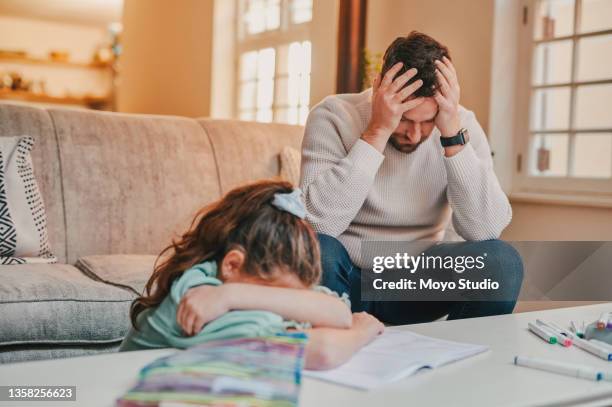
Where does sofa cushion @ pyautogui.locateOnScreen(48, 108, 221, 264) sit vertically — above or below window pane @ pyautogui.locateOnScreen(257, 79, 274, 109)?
below

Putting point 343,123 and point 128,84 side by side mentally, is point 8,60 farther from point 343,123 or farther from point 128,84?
point 343,123

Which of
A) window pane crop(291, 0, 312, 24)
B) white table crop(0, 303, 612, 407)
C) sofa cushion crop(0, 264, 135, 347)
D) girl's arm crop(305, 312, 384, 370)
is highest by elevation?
window pane crop(291, 0, 312, 24)

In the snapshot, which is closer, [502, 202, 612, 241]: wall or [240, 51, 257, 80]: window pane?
[502, 202, 612, 241]: wall

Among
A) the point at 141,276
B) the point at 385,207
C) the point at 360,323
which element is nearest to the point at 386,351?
the point at 360,323

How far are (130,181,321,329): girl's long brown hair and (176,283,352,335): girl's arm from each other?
0.04 m

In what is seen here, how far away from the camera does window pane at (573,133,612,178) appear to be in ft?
9.41

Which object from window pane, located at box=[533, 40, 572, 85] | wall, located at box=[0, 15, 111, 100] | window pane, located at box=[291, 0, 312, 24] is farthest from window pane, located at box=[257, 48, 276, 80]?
wall, located at box=[0, 15, 111, 100]

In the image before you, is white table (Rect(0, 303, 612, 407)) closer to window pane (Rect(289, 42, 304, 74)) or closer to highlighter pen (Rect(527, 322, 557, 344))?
highlighter pen (Rect(527, 322, 557, 344))

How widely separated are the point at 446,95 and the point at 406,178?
258mm

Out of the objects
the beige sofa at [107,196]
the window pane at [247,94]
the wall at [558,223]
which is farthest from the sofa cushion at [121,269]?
the window pane at [247,94]

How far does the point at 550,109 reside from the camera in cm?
312

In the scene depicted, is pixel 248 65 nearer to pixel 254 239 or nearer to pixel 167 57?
pixel 167 57

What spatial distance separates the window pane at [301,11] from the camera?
173 inches

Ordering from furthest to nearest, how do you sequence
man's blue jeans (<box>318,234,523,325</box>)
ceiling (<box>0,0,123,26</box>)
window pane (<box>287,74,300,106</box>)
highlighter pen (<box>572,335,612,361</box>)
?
ceiling (<box>0,0,123,26</box>) < window pane (<box>287,74,300,106</box>) < man's blue jeans (<box>318,234,523,325</box>) < highlighter pen (<box>572,335,612,361</box>)
